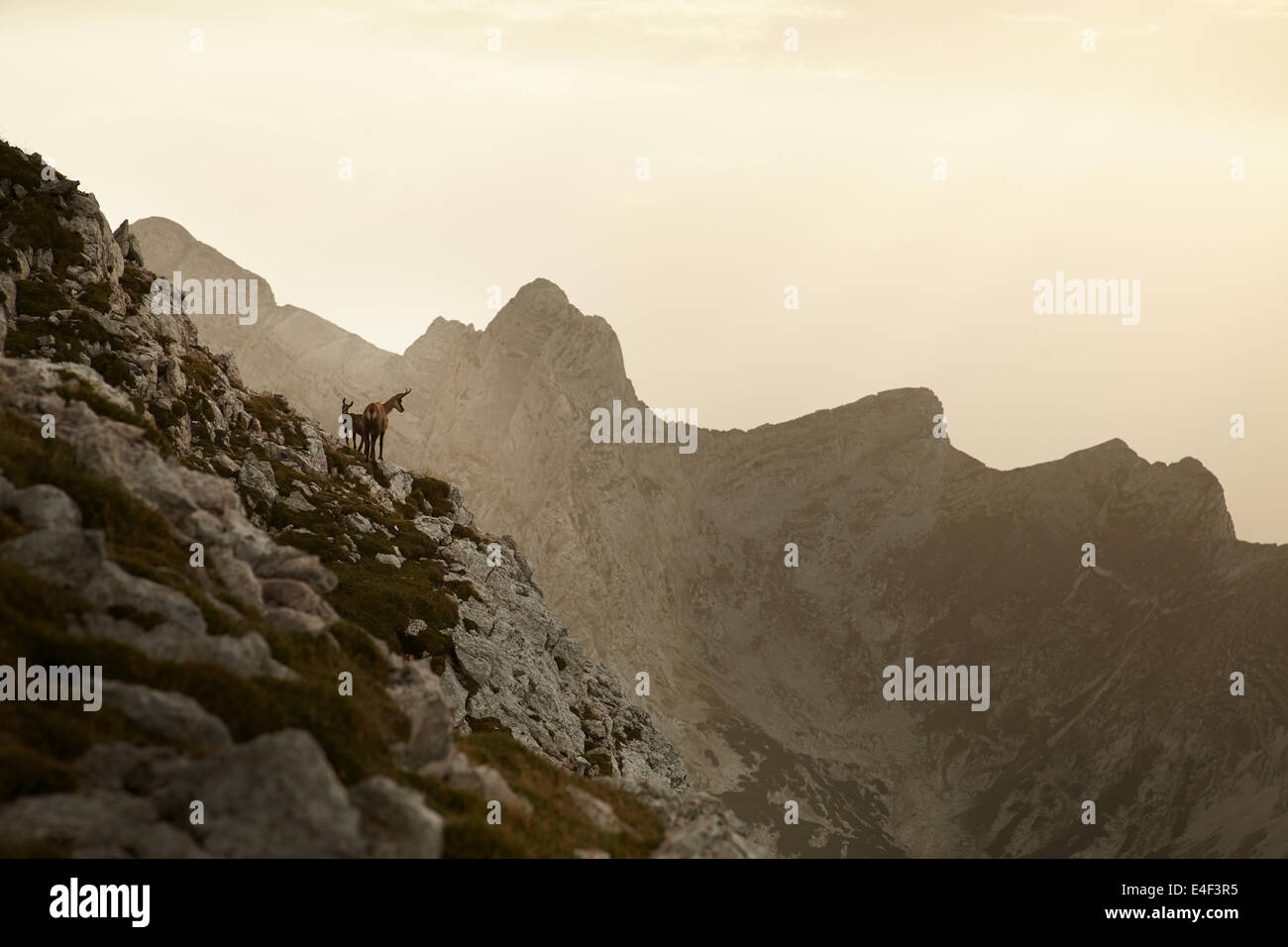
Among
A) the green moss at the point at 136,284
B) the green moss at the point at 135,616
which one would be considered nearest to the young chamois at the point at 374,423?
the green moss at the point at 136,284

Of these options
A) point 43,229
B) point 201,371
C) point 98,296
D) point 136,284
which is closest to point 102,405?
point 98,296

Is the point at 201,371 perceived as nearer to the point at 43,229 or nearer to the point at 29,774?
the point at 43,229

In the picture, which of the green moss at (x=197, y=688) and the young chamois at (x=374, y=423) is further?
the young chamois at (x=374, y=423)

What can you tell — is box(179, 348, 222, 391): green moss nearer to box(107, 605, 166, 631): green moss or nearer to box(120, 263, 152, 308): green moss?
box(120, 263, 152, 308): green moss

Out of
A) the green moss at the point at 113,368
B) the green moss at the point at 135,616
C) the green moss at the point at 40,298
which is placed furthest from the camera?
the green moss at the point at 40,298

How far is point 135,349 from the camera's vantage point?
4619 cm

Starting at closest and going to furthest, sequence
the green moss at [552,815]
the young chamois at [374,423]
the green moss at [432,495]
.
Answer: the green moss at [552,815], the young chamois at [374,423], the green moss at [432,495]

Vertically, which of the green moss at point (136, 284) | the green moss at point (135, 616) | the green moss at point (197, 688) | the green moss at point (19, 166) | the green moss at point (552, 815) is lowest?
the green moss at point (552, 815)

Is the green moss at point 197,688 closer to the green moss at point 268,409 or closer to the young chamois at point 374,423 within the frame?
the green moss at point 268,409

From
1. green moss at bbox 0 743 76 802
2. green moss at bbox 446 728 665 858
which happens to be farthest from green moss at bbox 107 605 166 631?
green moss at bbox 446 728 665 858

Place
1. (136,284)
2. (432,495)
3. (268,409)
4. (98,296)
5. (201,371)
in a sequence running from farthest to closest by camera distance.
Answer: (432,495)
(268,409)
(136,284)
(201,371)
(98,296)

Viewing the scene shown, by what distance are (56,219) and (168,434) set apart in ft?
48.4
